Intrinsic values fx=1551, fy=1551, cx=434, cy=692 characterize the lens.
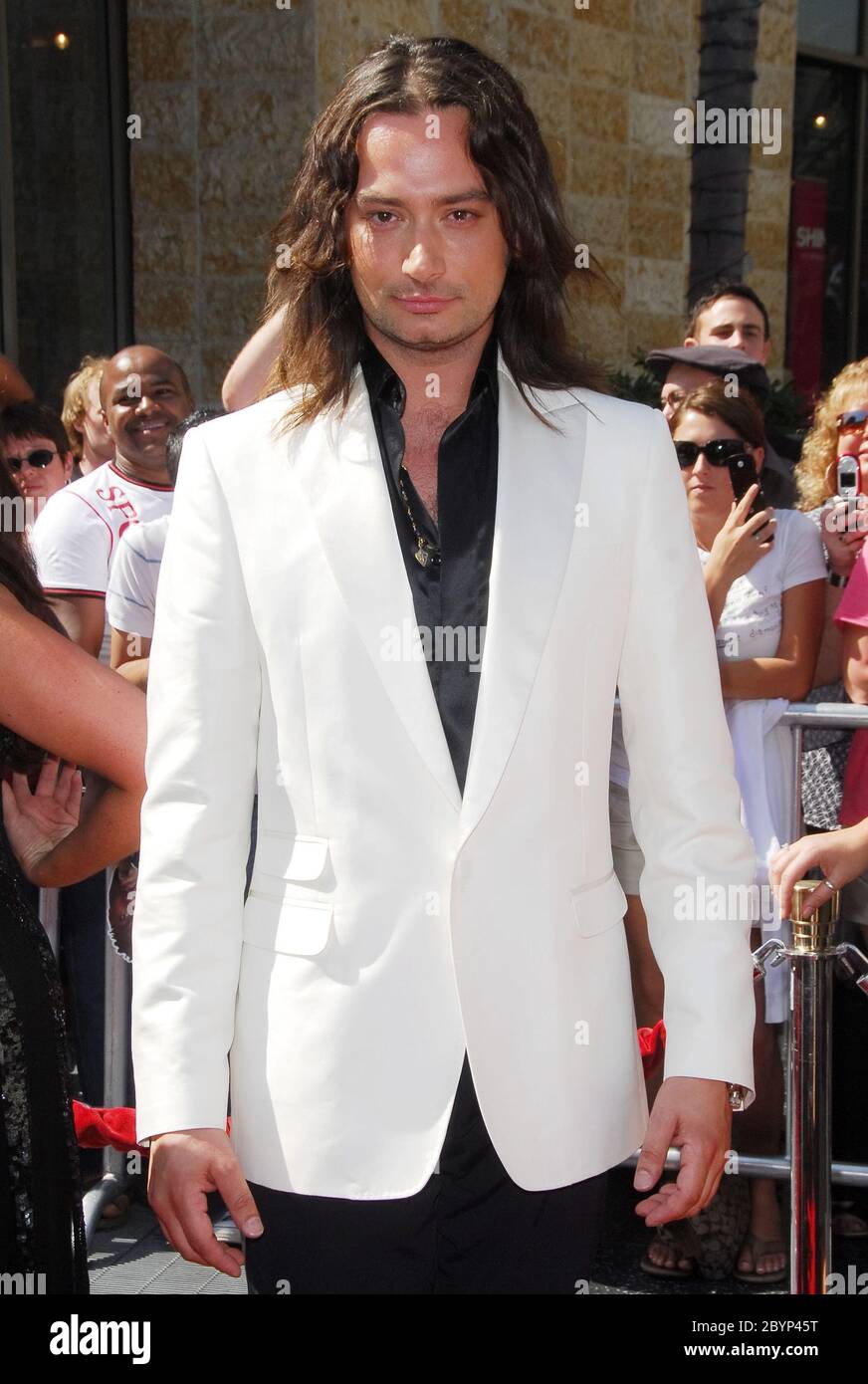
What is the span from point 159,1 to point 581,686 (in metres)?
6.78

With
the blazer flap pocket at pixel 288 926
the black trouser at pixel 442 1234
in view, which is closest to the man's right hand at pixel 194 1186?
the black trouser at pixel 442 1234

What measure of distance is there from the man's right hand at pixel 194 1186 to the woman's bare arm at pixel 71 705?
0.56 meters

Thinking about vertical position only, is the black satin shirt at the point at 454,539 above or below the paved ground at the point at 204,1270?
above

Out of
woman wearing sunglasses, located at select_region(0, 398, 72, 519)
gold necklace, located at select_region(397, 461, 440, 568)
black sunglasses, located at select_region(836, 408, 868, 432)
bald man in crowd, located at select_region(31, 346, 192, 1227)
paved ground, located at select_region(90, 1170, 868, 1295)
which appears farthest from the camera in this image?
woman wearing sunglasses, located at select_region(0, 398, 72, 519)

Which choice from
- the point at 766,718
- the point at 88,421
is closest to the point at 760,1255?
the point at 766,718

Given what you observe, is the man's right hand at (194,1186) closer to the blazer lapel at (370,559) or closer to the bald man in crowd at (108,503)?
the blazer lapel at (370,559)

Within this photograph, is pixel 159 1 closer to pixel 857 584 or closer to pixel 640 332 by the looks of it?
pixel 640 332

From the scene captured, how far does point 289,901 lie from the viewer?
6.73 feet

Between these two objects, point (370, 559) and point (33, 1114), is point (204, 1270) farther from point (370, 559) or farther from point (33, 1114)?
point (370, 559)

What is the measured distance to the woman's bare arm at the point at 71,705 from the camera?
7.20ft

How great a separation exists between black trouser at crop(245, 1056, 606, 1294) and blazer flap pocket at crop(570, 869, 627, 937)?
0.25 meters

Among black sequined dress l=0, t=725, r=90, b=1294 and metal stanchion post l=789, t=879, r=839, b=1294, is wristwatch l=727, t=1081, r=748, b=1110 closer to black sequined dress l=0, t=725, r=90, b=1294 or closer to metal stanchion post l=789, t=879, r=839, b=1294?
black sequined dress l=0, t=725, r=90, b=1294

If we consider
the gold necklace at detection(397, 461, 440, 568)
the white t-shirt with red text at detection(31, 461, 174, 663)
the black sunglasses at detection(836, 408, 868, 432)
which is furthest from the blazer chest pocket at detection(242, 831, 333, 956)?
the black sunglasses at detection(836, 408, 868, 432)

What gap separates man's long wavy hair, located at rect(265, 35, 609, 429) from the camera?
2184 mm
